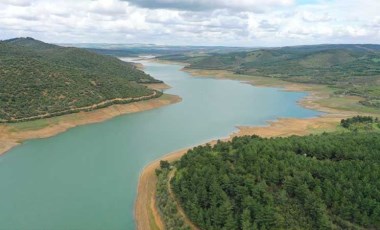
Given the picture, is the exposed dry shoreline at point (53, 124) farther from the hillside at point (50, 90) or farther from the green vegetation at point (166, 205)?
the green vegetation at point (166, 205)

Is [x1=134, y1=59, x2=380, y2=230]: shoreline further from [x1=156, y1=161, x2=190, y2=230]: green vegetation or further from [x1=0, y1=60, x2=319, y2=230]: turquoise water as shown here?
[x1=0, y1=60, x2=319, y2=230]: turquoise water

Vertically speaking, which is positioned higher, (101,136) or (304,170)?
(304,170)

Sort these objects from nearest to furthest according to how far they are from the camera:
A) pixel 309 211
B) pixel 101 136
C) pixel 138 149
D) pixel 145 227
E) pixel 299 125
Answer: pixel 309 211 < pixel 145 227 < pixel 138 149 < pixel 101 136 < pixel 299 125

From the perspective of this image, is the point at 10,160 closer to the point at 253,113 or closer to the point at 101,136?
the point at 101,136

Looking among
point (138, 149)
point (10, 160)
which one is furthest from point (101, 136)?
point (10, 160)

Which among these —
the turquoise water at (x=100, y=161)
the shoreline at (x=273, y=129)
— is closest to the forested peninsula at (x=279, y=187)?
the shoreline at (x=273, y=129)

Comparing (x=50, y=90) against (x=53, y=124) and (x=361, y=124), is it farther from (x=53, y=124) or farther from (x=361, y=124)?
(x=361, y=124)

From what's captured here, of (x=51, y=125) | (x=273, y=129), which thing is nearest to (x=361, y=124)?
(x=273, y=129)
